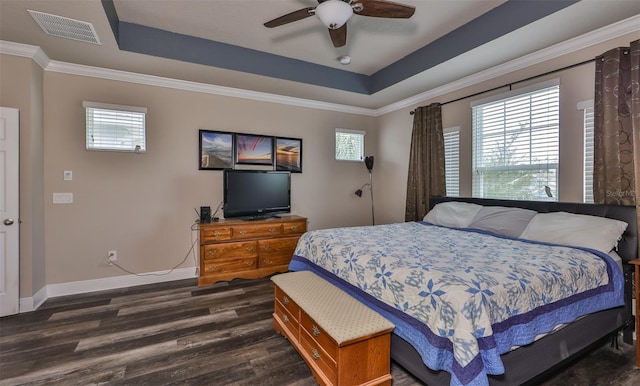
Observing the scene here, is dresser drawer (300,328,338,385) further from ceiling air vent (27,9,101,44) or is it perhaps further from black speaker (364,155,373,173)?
black speaker (364,155,373,173)

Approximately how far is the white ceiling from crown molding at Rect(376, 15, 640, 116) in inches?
3.4

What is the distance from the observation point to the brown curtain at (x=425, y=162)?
163 inches

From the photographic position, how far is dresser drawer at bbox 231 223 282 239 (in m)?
3.79

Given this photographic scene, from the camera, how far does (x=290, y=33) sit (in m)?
3.19

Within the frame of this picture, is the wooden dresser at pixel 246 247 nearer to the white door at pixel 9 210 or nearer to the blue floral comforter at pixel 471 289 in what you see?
the blue floral comforter at pixel 471 289

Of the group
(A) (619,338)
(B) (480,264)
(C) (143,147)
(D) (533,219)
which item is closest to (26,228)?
(C) (143,147)

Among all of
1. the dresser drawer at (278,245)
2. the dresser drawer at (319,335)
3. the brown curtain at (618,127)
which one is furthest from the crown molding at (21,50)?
the brown curtain at (618,127)

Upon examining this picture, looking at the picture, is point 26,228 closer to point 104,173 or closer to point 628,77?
point 104,173

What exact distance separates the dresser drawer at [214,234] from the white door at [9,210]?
1.71 m

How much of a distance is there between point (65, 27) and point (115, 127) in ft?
4.13

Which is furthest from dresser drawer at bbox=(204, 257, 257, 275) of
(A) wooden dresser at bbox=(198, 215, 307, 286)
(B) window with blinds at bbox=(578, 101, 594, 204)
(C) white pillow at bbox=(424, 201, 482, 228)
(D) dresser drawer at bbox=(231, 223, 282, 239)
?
(B) window with blinds at bbox=(578, 101, 594, 204)

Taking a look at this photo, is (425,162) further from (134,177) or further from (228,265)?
(134,177)

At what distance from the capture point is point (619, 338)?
7.79ft

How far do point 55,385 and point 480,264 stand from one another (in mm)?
2805
